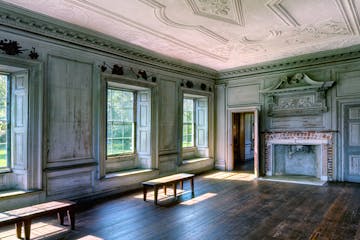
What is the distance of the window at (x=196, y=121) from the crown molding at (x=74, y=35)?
5.59 feet

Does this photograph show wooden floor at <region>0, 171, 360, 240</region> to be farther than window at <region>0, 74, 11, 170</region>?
No

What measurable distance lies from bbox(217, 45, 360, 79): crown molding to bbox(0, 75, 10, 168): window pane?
595cm

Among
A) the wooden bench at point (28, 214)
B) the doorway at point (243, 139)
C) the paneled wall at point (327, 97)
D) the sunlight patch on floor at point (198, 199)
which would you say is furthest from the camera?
the doorway at point (243, 139)

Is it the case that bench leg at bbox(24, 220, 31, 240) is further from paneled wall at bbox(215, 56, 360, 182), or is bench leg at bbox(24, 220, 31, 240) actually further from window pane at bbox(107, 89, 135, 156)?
paneled wall at bbox(215, 56, 360, 182)

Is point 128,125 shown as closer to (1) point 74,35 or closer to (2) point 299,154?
(1) point 74,35

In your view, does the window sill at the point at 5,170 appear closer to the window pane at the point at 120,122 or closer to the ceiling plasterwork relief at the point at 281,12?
the window pane at the point at 120,122

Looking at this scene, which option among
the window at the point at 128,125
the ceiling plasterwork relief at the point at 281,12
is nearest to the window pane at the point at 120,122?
the window at the point at 128,125

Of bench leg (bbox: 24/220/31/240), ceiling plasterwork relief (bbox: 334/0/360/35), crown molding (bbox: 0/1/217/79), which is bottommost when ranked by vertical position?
bench leg (bbox: 24/220/31/240)

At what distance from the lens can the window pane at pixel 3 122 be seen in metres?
4.20

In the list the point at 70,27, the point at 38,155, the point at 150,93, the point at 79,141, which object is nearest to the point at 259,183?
the point at 150,93

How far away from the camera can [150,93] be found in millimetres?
6328

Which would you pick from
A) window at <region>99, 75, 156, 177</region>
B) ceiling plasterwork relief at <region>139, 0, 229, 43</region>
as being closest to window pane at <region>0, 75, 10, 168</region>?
window at <region>99, 75, 156, 177</region>

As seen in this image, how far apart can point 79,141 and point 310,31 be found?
4.93 m

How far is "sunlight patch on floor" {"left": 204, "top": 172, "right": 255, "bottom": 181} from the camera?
704 cm
